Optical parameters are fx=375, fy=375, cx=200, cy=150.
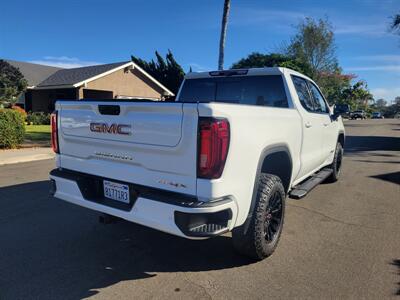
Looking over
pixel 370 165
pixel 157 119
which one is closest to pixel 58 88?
pixel 370 165

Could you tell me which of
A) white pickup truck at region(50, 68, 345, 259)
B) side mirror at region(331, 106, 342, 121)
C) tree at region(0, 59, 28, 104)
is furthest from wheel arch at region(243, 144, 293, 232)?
tree at region(0, 59, 28, 104)

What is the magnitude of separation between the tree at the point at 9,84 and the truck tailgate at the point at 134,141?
16.4m

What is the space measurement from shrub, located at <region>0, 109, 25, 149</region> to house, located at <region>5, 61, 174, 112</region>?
12975 mm

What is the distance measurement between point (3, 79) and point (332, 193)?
712 inches

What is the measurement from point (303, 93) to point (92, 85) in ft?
75.3

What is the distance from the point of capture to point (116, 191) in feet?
11.6

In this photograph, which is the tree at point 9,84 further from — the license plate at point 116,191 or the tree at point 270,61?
the tree at point 270,61

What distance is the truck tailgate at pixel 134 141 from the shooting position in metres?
3.02

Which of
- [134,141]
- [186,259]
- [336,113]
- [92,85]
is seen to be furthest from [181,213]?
[92,85]

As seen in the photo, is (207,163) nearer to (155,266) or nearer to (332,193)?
(155,266)

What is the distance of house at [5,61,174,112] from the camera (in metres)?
26.3

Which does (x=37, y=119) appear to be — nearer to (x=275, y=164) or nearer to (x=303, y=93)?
(x=303, y=93)

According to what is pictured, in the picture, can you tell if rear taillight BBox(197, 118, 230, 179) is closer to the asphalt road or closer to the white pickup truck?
the white pickup truck

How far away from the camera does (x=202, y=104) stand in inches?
115
